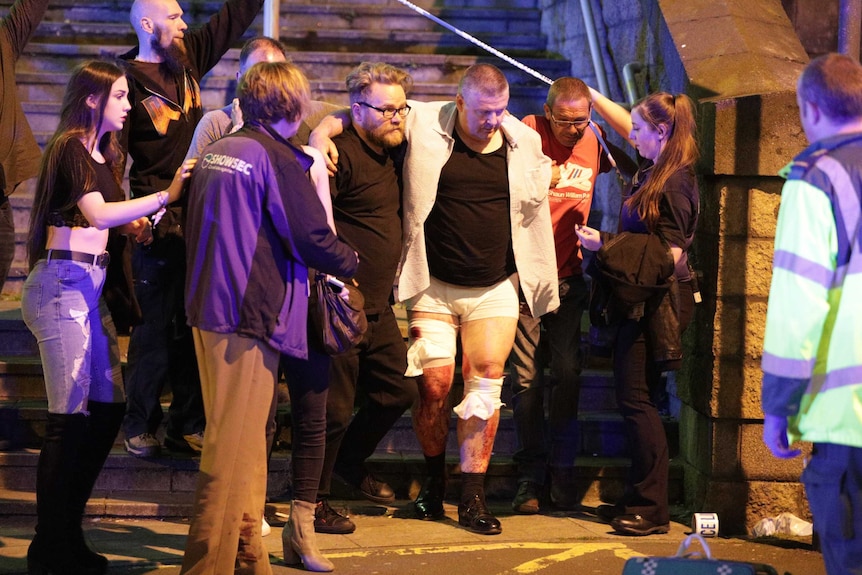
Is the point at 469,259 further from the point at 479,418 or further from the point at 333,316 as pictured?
the point at 333,316

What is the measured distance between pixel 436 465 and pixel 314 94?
358cm

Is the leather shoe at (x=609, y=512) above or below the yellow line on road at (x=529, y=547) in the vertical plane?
above

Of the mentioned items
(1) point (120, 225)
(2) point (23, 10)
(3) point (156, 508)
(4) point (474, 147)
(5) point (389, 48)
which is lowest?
(3) point (156, 508)

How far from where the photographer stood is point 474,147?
588cm

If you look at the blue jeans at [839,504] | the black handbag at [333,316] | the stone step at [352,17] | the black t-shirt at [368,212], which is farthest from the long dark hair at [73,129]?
the stone step at [352,17]

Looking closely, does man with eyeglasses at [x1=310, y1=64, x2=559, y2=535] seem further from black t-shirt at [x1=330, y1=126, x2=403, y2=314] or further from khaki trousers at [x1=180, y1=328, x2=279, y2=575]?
khaki trousers at [x1=180, y1=328, x2=279, y2=575]

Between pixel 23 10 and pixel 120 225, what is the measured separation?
1766 mm

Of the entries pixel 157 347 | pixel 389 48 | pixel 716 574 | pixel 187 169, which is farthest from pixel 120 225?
pixel 389 48

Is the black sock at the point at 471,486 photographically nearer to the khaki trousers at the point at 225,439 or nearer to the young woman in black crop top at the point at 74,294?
the khaki trousers at the point at 225,439

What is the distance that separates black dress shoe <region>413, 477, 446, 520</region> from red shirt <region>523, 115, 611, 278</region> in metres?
1.24

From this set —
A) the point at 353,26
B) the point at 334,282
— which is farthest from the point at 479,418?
the point at 353,26

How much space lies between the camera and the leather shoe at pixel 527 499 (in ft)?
20.1

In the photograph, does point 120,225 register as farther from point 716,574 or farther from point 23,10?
point 716,574

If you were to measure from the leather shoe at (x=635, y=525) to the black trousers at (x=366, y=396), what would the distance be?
1.17 meters
